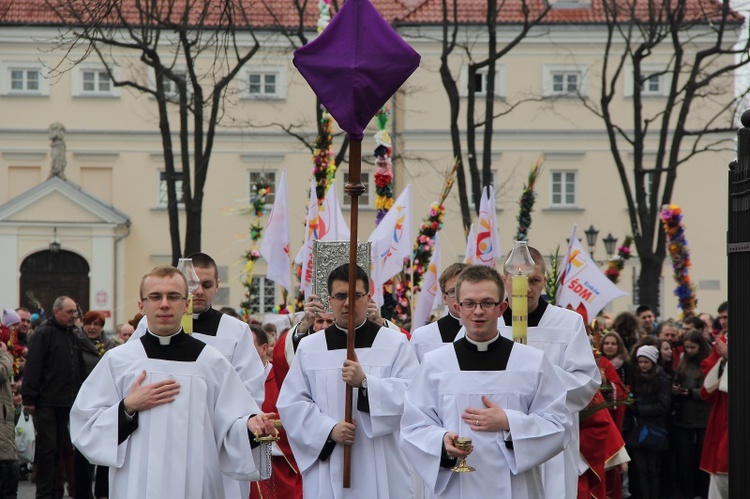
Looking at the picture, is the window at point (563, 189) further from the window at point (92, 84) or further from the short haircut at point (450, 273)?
the short haircut at point (450, 273)

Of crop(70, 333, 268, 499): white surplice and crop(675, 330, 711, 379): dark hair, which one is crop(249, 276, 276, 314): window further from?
crop(70, 333, 268, 499): white surplice

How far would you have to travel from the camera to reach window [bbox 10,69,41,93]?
148 ft

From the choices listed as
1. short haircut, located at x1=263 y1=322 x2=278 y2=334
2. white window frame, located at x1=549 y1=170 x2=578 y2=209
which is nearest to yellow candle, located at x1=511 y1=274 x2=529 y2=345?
short haircut, located at x1=263 y1=322 x2=278 y2=334

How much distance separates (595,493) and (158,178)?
3653 centimetres

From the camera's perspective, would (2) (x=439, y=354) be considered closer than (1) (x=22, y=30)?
Yes

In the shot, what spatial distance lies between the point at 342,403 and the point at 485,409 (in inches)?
70.2

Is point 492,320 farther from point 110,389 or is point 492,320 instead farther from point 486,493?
point 110,389

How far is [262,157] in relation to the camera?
4562 centimetres

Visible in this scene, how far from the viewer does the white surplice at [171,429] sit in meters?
7.07

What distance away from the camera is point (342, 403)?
28.1ft

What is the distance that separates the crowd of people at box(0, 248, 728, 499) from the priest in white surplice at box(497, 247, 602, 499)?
0.01 meters

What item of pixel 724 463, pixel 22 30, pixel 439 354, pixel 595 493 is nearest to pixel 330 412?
pixel 439 354

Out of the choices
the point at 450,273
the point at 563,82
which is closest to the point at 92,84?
the point at 563,82

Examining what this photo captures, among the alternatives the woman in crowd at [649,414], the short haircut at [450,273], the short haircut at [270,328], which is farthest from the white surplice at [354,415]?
the short haircut at [270,328]
